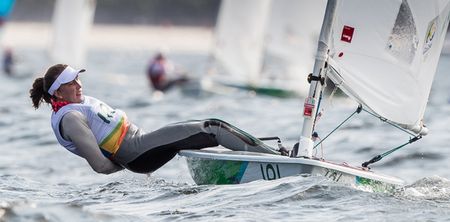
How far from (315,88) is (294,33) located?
14644 mm

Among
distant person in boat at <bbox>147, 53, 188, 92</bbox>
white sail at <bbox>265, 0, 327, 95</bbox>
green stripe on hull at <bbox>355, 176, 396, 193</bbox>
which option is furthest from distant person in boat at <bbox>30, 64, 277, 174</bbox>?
distant person in boat at <bbox>147, 53, 188, 92</bbox>

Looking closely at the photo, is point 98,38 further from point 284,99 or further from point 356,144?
point 356,144

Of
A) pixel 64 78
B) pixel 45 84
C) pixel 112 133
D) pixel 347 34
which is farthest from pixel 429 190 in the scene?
pixel 45 84

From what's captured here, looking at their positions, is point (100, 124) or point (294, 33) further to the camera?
point (294, 33)

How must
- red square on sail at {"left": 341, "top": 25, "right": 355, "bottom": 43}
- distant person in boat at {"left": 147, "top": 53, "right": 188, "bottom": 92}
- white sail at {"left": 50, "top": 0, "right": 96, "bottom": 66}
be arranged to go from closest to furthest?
red square on sail at {"left": 341, "top": 25, "right": 355, "bottom": 43} → distant person in boat at {"left": 147, "top": 53, "right": 188, "bottom": 92} → white sail at {"left": 50, "top": 0, "right": 96, "bottom": 66}

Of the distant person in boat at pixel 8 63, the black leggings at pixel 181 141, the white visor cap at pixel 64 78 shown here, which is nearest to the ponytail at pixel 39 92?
the white visor cap at pixel 64 78

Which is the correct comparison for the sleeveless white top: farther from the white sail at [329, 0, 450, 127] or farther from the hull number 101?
the white sail at [329, 0, 450, 127]

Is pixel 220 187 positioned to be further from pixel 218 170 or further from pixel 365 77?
pixel 365 77

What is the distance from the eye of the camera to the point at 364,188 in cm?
673

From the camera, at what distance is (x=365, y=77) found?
7164 mm

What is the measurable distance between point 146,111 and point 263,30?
17.7 ft

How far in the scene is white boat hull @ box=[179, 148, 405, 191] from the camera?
6449 mm

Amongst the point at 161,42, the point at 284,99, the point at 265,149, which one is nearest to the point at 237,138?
the point at 265,149

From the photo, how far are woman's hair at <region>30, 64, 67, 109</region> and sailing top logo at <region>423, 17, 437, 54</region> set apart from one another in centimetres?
245
